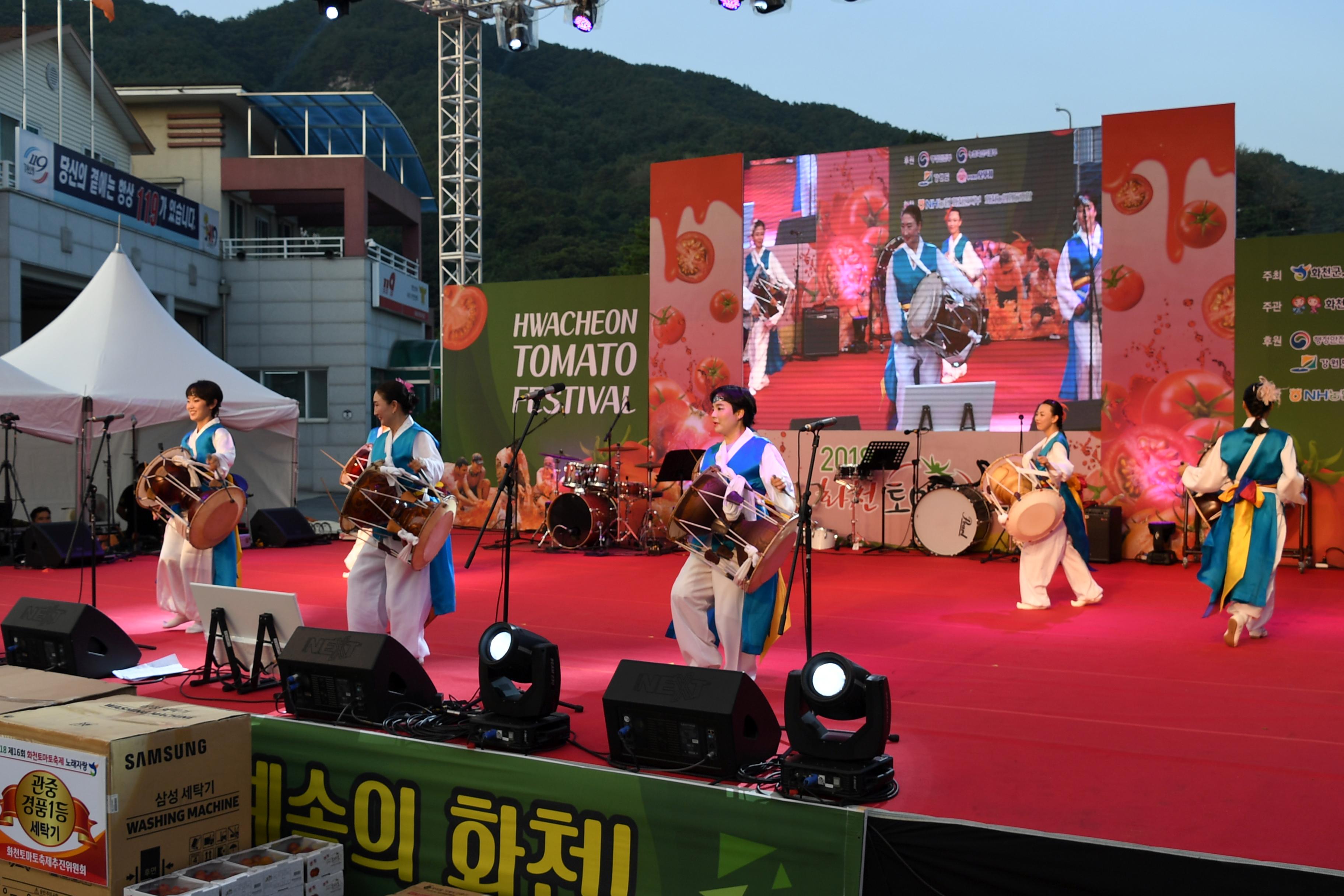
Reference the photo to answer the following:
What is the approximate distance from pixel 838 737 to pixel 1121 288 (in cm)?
901

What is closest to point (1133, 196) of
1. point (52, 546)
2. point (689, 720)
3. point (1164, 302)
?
point (1164, 302)

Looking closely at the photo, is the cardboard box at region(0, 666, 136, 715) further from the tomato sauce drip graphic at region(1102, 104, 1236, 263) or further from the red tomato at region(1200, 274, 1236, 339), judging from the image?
the tomato sauce drip graphic at region(1102, 104, 1236, 263)

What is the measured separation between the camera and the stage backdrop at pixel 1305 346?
10.0 meters

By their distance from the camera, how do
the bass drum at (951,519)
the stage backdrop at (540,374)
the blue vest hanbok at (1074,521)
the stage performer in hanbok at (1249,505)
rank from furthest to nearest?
1. the stage backdrop at (540,374)
2. the bass drum at (951,519)
3. the blue vest hanbok at (1074,521)
4. the stage performer in hanbok at (1249,505)

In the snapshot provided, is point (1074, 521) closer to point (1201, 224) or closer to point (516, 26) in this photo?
point (1201, 224)

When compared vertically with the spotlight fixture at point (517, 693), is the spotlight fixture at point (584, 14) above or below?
above

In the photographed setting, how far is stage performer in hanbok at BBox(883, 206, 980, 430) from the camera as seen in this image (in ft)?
38.0

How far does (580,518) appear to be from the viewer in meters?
11.6

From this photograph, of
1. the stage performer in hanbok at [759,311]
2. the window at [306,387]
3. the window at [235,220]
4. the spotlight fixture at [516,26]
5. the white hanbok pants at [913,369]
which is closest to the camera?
the white hanbok pants at [913,369]

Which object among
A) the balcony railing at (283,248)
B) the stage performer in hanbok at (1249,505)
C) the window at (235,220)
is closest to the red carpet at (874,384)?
the stage performer in hanbok at (1249,505)

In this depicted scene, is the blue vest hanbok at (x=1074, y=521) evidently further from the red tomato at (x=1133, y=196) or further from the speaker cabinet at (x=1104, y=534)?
the red tomato at (x=1133, y=196)

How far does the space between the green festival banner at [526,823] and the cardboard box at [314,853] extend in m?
0.09

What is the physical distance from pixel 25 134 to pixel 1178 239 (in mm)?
14320

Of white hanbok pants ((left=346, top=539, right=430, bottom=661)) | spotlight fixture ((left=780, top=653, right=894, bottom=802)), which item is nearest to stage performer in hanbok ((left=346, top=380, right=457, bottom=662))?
white hanbok pants ((left=346, top=539, right=430, bottom=661))
